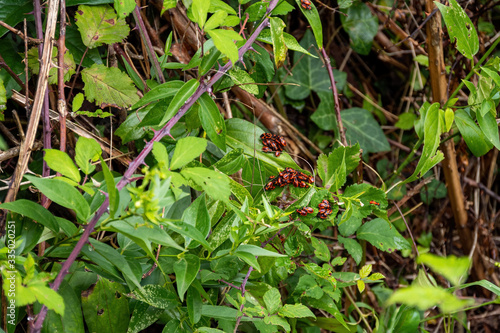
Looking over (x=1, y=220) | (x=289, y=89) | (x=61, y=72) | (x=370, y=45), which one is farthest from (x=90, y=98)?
(x=370, y=45)

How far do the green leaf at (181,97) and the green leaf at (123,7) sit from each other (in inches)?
10.6

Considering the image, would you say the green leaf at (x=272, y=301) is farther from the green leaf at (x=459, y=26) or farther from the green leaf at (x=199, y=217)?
the green leaf at (x=459, y=26)

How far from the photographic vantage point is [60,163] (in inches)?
28.2

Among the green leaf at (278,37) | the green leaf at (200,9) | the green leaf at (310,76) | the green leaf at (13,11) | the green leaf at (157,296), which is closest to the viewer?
the green leaf at (200,9)

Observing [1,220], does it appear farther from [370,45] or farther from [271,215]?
[370,45]

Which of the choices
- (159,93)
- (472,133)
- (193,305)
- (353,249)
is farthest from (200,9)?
(472,133)

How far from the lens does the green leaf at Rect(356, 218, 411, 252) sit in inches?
47.4

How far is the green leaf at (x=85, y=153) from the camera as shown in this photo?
0.76 m

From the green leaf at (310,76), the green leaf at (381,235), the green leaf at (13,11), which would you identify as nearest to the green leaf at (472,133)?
the green leaf at (381,235)

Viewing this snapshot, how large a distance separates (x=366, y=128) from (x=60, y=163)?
1462mm

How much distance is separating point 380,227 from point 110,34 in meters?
0.99

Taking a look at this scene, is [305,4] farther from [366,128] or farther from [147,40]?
[366,128]

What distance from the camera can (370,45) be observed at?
6.08 ft

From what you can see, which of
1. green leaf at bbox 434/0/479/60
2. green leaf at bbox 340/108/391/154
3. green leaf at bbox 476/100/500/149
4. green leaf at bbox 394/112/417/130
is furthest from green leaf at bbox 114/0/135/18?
green leaf at bbox 394/112/417/130
